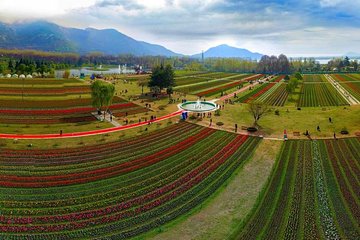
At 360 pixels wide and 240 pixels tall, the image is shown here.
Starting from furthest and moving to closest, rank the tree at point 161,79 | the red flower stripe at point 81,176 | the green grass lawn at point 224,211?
1. the tree at point 161,79
2. the red flower stripe at point 81,176
3. the green grass lawn at point 224,211

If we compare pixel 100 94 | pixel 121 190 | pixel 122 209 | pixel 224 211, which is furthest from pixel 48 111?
pixel 224 211

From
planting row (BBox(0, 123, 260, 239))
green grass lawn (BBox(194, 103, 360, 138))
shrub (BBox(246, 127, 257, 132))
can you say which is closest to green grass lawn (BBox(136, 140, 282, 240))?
planting row (BBox(0, 123, 260, 239))

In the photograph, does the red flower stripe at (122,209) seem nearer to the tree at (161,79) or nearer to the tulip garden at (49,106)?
the tulip garden at (49,106)

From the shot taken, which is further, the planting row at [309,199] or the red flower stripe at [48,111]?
the red flower stripe at [48,111]

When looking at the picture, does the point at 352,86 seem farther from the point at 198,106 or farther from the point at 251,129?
the point at 251,129

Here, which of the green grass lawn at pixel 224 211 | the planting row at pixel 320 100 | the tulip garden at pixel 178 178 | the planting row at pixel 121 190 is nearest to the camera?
the green grass lawn at pixel 224 211

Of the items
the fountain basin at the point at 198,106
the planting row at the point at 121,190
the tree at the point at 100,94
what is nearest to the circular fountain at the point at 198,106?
the fountain basin at the point at 198,106

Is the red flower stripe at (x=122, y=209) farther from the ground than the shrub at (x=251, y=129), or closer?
closer

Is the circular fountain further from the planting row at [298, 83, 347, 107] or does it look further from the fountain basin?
the planting row at [298, 83, 347, 107]

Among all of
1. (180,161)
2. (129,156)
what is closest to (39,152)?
(129,156)

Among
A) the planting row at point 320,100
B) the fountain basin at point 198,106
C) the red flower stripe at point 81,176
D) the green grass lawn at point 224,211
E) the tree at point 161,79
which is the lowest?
the green grass lawn at point 224,211
